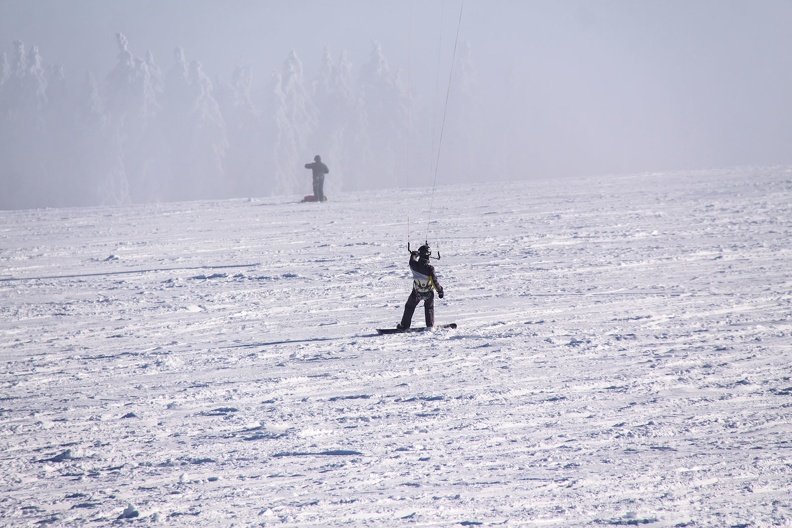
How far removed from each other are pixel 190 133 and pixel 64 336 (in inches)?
2470

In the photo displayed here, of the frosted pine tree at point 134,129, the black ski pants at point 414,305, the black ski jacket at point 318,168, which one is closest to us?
the black ski pants at point 414,305

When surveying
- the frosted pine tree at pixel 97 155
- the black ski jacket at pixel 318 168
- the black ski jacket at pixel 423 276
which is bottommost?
the black ski jacket at pixel 423 276

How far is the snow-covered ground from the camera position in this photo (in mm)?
4211

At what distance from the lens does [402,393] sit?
6121mm

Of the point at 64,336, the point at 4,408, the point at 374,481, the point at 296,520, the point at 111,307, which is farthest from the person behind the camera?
the point at 111,307

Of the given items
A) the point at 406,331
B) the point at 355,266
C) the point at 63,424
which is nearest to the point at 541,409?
the point at 406,331

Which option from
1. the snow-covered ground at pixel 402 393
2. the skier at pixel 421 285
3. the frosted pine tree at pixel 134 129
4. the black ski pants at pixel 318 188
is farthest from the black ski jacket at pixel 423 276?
the frosted pine tree at pixel 134 129

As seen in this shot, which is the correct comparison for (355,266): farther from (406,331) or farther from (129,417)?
(129,417)

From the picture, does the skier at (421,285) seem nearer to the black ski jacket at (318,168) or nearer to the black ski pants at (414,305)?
the black ski pants at (414,305)

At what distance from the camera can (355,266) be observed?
528 inches

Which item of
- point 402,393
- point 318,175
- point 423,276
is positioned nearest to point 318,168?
point 318,175

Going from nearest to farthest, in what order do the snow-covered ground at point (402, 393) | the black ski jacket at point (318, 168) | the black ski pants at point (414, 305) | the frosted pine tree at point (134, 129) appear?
the snow-covered ground at point (402, 393), the black ski pants at point (414, 305), the black ski jacket at point (318, 168), the frosted pine tree at point (134, 129)

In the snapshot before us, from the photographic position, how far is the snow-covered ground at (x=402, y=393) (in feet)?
13.8

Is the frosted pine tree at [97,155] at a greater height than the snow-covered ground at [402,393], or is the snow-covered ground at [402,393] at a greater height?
the frosted pine tree at [97,155]
